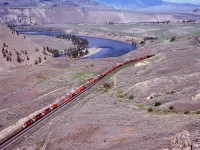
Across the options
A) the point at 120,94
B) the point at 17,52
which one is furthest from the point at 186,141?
the point at 17,52

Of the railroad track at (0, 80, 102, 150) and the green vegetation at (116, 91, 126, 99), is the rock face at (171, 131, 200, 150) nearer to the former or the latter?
the railroad track at (0, 80, 102, 150)

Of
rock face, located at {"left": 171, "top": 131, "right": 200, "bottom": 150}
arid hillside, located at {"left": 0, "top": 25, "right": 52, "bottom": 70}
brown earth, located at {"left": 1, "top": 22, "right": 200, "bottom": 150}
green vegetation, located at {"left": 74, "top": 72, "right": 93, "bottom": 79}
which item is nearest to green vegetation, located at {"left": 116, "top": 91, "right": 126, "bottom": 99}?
brown earth, located at {"left": 1, "top": 22, "right": 200, "bottom": 150}

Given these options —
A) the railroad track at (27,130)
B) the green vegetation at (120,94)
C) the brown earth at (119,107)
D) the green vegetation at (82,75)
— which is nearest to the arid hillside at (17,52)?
the brown earth at (119,107)

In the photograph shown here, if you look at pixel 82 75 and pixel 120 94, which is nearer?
pixel 120 94

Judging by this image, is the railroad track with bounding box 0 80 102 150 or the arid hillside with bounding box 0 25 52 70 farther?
the arid hillside with bounding box 0 25 52 70

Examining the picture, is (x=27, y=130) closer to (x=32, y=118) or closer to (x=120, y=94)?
(x=32, y=118)

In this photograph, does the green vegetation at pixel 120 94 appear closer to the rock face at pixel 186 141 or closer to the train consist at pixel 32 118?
the train consist at pixel 32 118

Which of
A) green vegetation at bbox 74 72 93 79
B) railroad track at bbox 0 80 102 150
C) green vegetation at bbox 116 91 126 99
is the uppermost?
green vegetation at bbox 116 91 126 99
